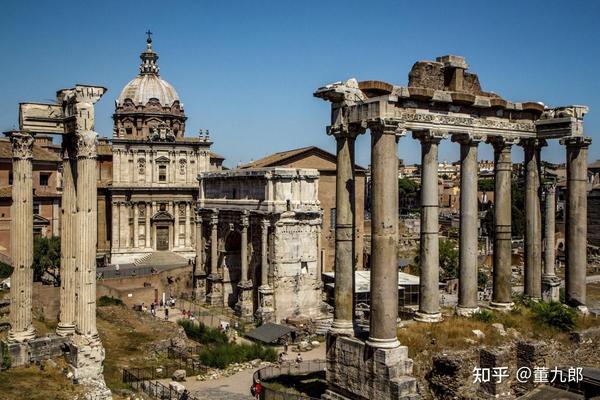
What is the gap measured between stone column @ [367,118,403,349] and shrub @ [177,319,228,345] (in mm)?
17172

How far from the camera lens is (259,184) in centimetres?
3712

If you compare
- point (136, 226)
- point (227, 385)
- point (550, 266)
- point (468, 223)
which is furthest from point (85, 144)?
point (136, 226)

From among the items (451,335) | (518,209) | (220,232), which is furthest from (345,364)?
(518,209)

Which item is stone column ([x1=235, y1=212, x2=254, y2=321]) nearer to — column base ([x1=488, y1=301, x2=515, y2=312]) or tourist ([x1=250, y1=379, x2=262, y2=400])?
tourist ([x1=250, y1=379, x2=262, y2=400])

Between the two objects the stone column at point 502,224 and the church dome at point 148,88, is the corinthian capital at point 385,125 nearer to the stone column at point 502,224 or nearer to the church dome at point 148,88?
the stone column at point 502,224

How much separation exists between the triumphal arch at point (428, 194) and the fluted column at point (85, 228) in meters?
6.70

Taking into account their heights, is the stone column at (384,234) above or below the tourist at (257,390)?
above

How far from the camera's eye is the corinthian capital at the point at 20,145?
17.8 meters

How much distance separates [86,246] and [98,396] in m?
4.04

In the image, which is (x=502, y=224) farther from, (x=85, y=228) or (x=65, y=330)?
(x=65, y=330)

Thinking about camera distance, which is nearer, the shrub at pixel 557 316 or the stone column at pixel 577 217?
the shrub at pixel 557 316

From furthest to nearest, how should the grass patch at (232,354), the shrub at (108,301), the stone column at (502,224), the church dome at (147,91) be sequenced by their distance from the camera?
the church dome at (147,91), the shrub at (108,301), the grass patch at (232,354), the stone column at (502,224)

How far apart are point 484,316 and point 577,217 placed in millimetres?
Answer: 4924

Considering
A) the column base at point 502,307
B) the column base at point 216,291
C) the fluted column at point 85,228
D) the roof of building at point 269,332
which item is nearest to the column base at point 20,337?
the fluted column at point 85,228
